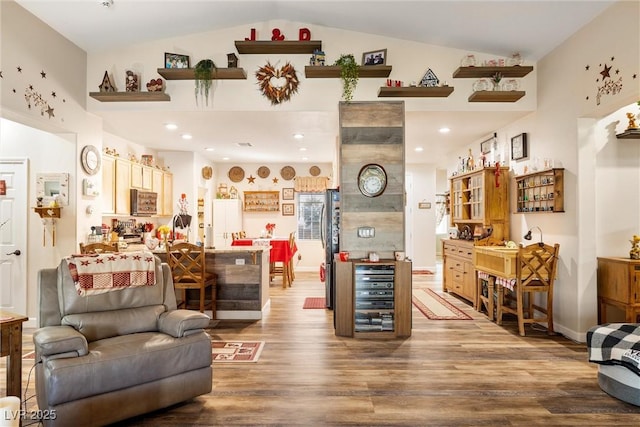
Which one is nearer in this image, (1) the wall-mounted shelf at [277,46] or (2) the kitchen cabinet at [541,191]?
(2) the kitchen cabinet at [541,191]

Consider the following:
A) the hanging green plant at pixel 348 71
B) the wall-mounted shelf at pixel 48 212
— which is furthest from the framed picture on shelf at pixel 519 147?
the wall-mounted shelf at pixel 48 212

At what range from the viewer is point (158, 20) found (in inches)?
170

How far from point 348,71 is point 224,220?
550 cm

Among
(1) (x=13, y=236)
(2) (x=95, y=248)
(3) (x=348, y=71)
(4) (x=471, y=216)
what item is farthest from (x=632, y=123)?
(1) (x=13, y=236)

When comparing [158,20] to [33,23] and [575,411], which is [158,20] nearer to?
[33,23]

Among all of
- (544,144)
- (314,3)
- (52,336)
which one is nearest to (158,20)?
(314,3)

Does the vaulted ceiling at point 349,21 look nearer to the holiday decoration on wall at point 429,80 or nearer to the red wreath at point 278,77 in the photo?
the red wreath at point 278,77

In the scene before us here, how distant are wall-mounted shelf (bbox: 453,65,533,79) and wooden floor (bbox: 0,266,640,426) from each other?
9.96 feet

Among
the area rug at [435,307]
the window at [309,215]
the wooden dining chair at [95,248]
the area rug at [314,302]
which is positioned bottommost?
the area rug at [435,307]

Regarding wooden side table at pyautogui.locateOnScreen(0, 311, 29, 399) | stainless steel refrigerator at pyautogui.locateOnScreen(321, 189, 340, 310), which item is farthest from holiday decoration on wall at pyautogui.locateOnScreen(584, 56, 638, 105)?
wooden side table at pyautogui.locateOnScreen(0, 311, 29, 399)

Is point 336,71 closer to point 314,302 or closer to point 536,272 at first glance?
point 536,272

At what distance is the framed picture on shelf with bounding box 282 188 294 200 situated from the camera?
9.53 m

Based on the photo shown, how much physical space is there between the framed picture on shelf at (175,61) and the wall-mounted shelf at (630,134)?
4.90 meters

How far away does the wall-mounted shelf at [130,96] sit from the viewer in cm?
464
